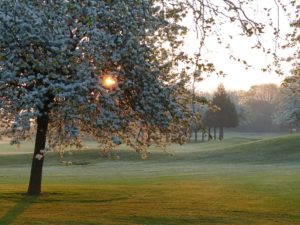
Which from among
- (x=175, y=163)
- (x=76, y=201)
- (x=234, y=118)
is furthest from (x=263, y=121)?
(x=76, y=201)

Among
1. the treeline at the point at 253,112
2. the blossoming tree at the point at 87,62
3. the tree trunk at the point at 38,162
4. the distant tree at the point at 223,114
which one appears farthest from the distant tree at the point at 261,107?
the blossoming tree at the point at 87,62

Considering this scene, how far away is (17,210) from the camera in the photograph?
19766 mm

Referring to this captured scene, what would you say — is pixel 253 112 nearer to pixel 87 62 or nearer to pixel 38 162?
pixel 38 162

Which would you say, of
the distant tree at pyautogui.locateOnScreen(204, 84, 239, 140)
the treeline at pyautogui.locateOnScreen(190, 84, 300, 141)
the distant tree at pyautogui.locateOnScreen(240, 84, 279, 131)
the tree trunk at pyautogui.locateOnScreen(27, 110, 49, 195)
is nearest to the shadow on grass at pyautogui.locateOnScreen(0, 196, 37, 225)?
the tree trunk at pyautogui.locateOnScreen(27, 110, 49, 195)

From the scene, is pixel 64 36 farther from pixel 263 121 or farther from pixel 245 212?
pixel 263 121

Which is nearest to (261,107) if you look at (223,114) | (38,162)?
(223,114)

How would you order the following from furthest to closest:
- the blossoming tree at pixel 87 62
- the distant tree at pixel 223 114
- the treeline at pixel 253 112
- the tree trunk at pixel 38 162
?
the distant tree at pixel 223 114
the treeline at pixel 253 112
the tree trunk at pixel 38 162
the blossoming tree at pixel 87 62

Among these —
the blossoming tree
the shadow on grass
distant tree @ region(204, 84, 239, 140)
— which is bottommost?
the shadow on grass

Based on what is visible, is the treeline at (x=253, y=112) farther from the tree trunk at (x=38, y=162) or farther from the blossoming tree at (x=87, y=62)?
the blossoming tree at (x=87, y=62)

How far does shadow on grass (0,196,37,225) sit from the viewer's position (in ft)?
56.9

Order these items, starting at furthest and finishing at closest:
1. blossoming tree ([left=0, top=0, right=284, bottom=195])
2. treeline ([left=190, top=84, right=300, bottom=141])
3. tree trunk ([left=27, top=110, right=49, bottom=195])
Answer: treeline ([left=190, top=84, right=300, bottom=141]) → tree trunk ([left=27, top=110, right=49, bottom=195]) → blossoming tree ([left=0, top=0, right=284, bottom=195])

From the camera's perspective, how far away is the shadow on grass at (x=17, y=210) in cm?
1736

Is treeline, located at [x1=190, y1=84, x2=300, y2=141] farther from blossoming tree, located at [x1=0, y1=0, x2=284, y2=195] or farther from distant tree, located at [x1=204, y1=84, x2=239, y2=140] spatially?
blossoming tree, located at [x1=0, y1=0, x2=284, y2=195]

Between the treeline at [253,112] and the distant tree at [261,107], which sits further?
the distant tree at [261,107]
